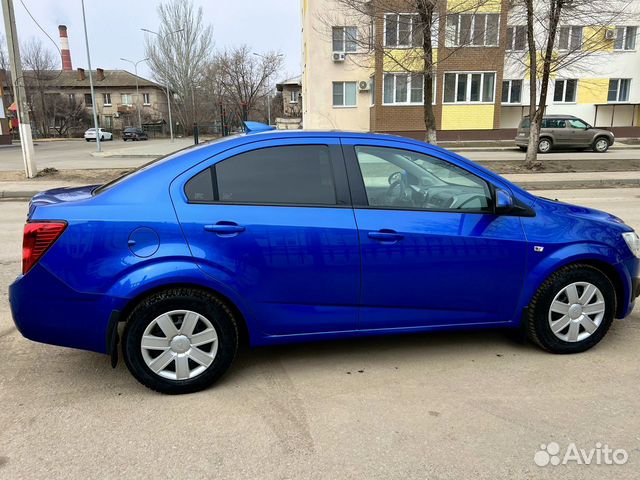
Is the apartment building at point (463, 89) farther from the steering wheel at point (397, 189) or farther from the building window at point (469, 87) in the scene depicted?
the steering wheel at point (397, 189)

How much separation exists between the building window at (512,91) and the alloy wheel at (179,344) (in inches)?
1246

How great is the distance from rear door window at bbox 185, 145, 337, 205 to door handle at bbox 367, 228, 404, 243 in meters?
0.34

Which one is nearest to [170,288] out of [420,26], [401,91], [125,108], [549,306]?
[549,306]

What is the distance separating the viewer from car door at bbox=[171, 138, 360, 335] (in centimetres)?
303

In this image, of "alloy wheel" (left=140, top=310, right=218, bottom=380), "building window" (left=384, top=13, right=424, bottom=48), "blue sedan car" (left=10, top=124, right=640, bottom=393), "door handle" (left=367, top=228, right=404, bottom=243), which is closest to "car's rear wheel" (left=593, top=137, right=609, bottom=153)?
"building window" (left=384, top=13, right=424, bottom=48)

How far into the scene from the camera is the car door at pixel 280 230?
9.94 feet

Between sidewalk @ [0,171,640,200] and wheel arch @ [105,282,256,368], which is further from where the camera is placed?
sidewalk @ [0,171,640,200]

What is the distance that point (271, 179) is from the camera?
10.6 ft

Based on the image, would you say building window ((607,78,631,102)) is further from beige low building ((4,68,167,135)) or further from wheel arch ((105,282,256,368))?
beige low building ((4,68,167,135))

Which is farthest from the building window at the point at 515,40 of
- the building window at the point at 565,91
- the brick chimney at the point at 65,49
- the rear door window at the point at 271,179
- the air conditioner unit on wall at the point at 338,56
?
the brick chimney at the point at 65,49

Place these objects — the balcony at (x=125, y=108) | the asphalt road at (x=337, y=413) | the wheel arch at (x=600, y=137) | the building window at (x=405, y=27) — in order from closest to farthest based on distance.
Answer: the asphalt road at (x=337, y=413)
the building window at (x=405, y=27)
the wheel arch at (x=600, y=137)
the balcony at (x=125, y=108)

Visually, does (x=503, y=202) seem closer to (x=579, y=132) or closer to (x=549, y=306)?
(x=549, y=306)

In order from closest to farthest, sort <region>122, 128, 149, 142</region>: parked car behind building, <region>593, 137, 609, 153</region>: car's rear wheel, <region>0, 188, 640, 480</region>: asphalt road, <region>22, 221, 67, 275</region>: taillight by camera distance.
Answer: <region>0, 188, 640, 480</region>: asphalt road → <region>22, 221, 67, 275</region>: taillight → <region>593, 137, 609, 153</region>: car's rear wheel → <region>122, 128, 149, 142</region>: parked car behind building

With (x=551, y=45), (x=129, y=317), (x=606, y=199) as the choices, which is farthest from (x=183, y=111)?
(x=129, y=317)
